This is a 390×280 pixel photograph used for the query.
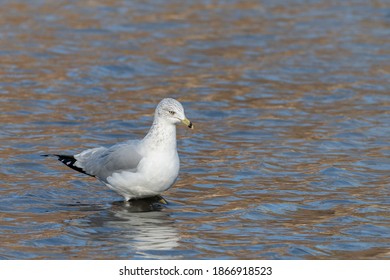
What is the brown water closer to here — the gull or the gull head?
the gull

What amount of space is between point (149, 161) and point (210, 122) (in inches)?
157

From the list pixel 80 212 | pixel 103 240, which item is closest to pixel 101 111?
pixel 80 212

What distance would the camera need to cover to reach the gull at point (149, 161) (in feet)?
32.2

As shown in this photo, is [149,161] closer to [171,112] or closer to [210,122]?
[171,112]

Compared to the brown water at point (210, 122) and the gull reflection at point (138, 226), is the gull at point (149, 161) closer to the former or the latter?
the gull reflection at point (138, 226)

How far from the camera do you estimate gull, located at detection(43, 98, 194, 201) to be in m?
9.81

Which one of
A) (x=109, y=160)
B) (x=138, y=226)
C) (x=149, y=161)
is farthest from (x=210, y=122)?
(x=138, y=226)

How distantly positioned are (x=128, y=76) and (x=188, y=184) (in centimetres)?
512

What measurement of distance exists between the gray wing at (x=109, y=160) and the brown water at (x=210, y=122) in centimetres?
34

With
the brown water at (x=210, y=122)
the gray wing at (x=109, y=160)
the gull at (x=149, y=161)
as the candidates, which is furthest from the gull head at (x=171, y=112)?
the brown water at (x=210, y=122)

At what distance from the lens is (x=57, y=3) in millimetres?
20031

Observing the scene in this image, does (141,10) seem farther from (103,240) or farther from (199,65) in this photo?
(103,240)

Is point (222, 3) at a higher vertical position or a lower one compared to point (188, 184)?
higher
